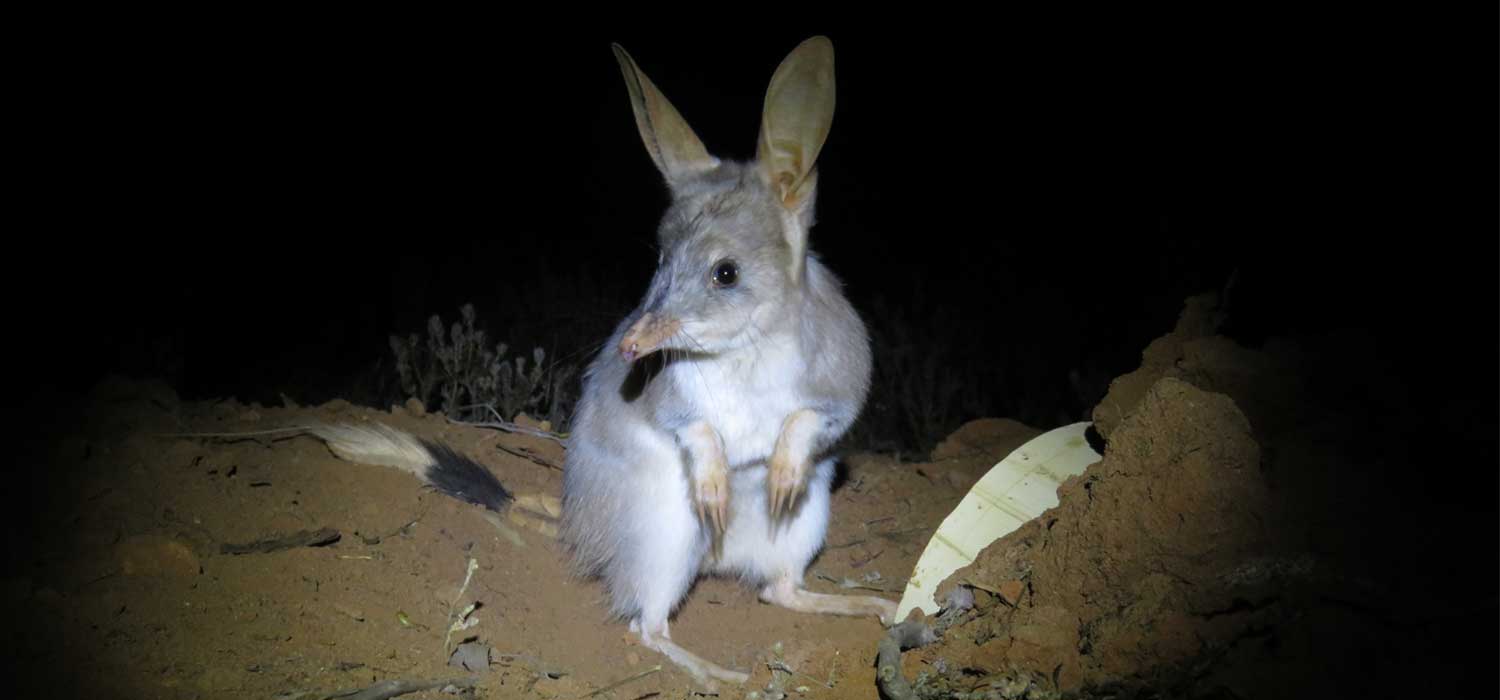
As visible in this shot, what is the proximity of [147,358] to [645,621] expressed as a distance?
4.00m

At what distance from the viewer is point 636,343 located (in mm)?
3086

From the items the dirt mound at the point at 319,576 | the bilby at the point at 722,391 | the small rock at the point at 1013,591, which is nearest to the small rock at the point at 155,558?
the dirt mound at the point at 319,576

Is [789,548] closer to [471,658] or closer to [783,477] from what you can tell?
[783,477]

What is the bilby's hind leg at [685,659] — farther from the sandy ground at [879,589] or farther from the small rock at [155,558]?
the small rock at [155,558]

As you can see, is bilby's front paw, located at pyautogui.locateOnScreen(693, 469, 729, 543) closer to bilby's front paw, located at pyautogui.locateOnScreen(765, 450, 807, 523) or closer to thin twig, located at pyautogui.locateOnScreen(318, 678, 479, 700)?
bilby's front paw, located at pyautogui.locateOnScreen(765, 450, 807, 523)

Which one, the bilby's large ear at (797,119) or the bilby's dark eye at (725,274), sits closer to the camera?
the bilby's large ear at (797,119)

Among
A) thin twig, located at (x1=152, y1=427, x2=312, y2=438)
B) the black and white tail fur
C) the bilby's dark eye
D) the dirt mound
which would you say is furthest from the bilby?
thin twig, located at (x1=152, y1=427, x2=312, y2=438)

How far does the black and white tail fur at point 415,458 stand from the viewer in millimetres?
3863

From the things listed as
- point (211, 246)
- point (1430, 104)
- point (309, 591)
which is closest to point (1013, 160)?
point (1430, 104)

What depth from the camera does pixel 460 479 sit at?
3.91 metres

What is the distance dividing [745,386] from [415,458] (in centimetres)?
134

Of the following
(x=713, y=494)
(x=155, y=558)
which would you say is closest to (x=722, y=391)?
(x=713, y=494)

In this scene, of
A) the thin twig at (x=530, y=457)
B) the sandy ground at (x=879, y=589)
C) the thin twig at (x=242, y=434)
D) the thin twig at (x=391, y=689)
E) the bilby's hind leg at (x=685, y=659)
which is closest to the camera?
the sandy ground at (x=879, y=589)

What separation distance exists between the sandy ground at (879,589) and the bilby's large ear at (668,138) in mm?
1469
